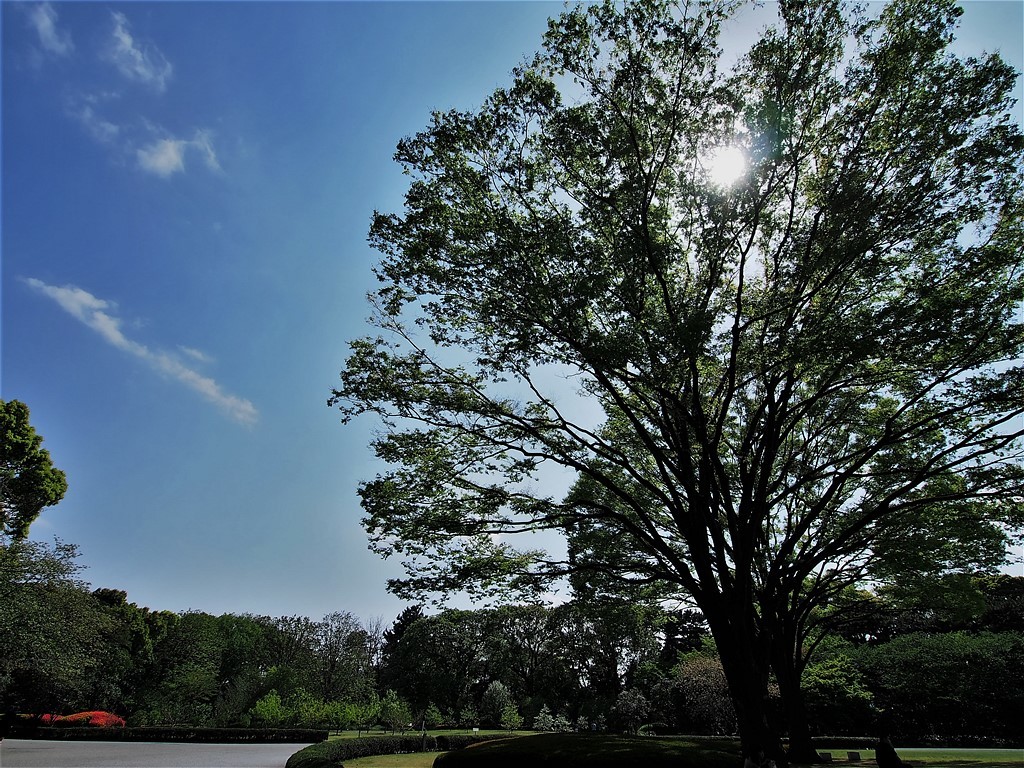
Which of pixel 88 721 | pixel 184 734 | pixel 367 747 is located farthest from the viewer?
pixel 88 721

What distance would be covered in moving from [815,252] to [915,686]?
92.5 ft

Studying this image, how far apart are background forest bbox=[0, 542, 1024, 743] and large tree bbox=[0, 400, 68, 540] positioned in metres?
4.03

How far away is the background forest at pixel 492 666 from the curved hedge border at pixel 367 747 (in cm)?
312

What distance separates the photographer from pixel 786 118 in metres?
7.45

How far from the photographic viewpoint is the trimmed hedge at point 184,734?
28156mm

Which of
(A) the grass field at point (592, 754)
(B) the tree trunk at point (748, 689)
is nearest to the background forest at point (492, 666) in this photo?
(A) the grass field at point (592, 754)

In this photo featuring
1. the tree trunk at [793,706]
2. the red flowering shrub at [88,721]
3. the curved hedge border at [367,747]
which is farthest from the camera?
the red flowering shrub at [88,721]

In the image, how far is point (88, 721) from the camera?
30703mm

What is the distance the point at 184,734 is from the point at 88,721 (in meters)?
6.54

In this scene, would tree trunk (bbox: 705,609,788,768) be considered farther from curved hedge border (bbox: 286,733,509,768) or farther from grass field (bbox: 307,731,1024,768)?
curved hedge border (bbox: 286,733,509,768)

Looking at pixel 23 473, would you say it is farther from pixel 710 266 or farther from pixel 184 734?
pixel 710 266

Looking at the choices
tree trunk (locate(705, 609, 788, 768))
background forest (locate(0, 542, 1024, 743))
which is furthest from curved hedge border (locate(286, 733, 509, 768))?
tree trunk (locate(705, 609, 788, 768))

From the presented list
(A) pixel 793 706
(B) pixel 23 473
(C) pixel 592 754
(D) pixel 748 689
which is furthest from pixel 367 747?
(B) pixel 23 473

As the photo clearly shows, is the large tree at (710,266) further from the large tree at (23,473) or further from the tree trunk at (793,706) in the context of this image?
the large tree at (23,473)
